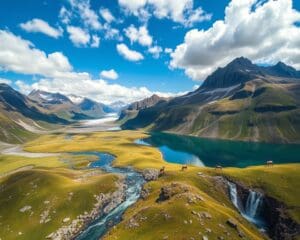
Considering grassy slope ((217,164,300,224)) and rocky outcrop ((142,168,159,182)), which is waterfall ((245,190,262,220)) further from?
rocky outcrop ((142,168,159,182))

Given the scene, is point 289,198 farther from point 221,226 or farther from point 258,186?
point 221,226

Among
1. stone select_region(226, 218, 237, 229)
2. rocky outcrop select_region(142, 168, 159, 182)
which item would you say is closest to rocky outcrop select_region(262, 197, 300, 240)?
stone select_region(226, 218, 237, 229)

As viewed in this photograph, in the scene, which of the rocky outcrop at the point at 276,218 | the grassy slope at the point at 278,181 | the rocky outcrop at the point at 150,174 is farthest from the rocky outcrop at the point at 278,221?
the rocky outcrop at the point at 150,174

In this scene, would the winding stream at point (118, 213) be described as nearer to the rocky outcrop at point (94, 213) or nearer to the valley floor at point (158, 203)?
the rocky outcrop at point (94, 213)

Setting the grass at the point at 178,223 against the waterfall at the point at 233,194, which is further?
the waterfall at the point at 233,194

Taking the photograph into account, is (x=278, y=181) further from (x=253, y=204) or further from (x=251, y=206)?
(x=251, y=206)

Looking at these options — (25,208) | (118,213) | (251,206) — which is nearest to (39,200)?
(25,208)
